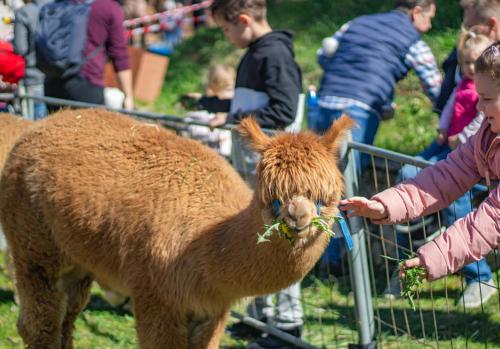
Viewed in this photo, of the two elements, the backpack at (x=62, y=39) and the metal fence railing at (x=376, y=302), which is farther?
the backpack at (x=62, y=39)

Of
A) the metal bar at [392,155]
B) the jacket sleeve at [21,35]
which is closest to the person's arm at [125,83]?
the jacket sleeve at [21,35]

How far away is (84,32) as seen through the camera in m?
7.03

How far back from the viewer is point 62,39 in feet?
22.9

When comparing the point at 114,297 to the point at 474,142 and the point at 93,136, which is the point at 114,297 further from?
the point at 474,142

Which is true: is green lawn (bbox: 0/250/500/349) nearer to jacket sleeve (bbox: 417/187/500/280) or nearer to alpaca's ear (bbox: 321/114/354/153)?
alpaca's ear (bbox: 321/114/354/153)

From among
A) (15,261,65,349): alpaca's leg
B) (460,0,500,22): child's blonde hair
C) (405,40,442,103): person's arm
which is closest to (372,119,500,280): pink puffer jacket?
(15,261,65,349): alpaca's leg

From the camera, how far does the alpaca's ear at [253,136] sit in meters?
3.88

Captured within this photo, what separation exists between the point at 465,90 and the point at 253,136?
7.09 ft

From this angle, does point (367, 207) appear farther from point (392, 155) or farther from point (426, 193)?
point (392, 155)

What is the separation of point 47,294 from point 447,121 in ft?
8.63

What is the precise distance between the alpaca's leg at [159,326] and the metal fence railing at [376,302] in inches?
44.0

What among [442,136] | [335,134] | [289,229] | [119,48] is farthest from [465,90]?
[119,48]

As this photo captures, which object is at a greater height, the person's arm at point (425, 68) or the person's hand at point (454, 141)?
the person's arm at point (425, 68)

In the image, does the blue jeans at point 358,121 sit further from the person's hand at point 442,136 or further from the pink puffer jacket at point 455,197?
the pink puffer jacket at point 455,197
